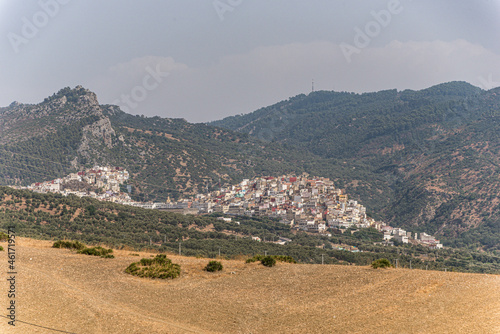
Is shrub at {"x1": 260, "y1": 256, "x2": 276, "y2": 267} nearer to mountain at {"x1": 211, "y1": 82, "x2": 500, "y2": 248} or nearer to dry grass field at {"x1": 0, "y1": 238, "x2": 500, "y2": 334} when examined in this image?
dry grass field at {"x1": 0, "y1": 238, "x2": 500, "y2": 334}

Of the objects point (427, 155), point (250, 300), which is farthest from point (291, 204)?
point (250, 300)

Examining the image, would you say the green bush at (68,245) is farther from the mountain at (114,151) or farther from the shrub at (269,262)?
the mountain at (114,151)

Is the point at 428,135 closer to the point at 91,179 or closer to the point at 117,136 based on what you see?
the point at 117,136

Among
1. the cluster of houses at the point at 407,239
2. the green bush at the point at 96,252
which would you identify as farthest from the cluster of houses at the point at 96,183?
the green bush at the point at 96,252

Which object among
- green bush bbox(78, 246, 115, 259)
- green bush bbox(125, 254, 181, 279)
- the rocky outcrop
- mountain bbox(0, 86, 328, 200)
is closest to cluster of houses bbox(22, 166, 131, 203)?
mountain bbox(0, 86, 328, 200)

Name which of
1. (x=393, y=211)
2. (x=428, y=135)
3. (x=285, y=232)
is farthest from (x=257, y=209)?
(x=428, y=135)

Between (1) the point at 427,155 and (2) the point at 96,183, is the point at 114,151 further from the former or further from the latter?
(1) the point at 427,155
